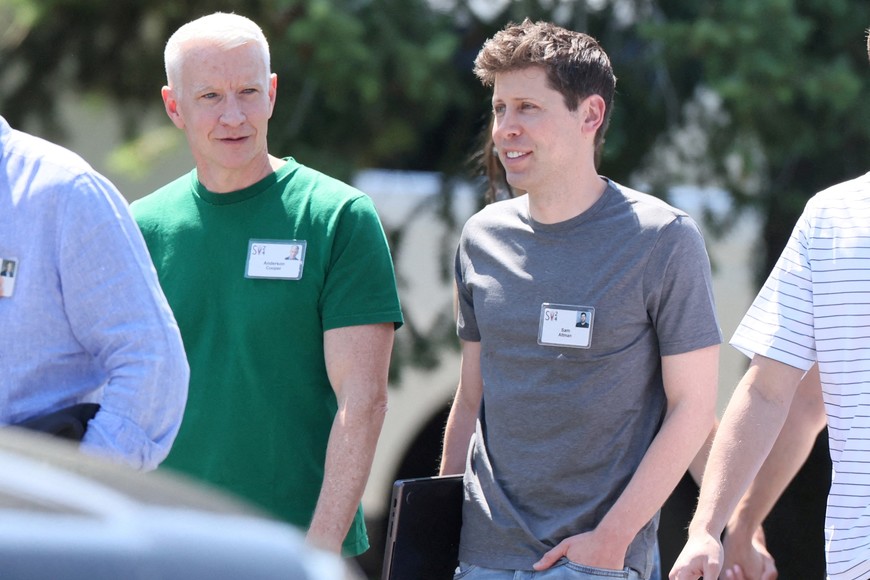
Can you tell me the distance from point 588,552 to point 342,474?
641mm

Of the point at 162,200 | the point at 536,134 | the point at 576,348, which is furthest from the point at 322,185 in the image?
the point at 576,348

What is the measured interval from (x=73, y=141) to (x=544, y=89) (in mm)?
3009

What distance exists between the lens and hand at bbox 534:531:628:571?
2893mm

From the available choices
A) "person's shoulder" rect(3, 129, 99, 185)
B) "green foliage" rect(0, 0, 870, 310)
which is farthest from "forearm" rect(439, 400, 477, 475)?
"green foliage" rect(0, 0, 870, 310)

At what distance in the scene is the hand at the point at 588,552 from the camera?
9.49 ft

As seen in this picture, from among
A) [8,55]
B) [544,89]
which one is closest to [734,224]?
[544,89]

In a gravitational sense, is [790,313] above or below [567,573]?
above

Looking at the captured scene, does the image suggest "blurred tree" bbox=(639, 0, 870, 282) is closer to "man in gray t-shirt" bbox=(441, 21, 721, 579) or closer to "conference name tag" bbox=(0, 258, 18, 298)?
"man in gray t-shirt" bbox=(441, 21, 721, 579)

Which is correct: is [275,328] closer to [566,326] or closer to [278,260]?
[278,260]

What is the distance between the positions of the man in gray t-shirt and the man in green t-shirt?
0.97ft

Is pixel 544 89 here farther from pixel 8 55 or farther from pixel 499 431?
pixel 8 55

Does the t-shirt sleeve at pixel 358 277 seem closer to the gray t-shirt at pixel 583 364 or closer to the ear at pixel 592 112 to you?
the gray t-shirt at pixel 583 364

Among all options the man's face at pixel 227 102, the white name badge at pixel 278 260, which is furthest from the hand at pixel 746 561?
the man's face at pixel 227 102

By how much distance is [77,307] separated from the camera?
2562 mm
